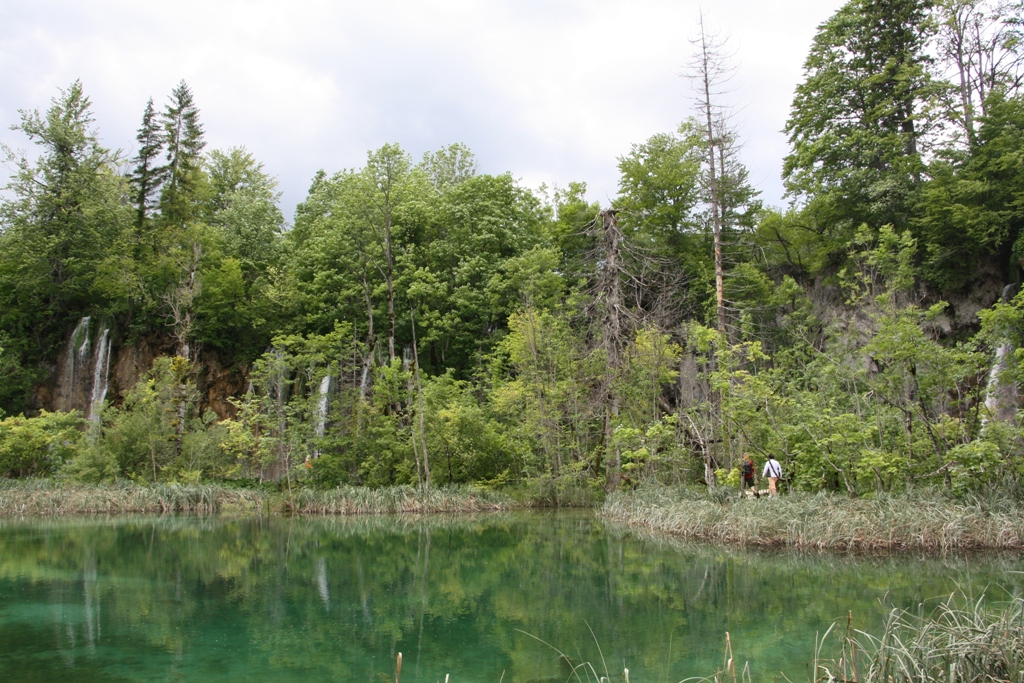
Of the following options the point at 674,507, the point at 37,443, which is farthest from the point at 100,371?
the point at 674,507

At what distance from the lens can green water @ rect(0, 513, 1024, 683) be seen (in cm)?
602

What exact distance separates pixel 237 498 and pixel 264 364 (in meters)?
5.45

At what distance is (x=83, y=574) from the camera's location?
34.5 ft

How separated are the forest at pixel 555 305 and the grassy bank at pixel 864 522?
931 mm

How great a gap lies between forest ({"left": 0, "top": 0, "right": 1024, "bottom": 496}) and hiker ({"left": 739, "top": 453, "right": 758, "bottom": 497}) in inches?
13.6

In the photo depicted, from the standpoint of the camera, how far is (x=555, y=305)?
24.9 m

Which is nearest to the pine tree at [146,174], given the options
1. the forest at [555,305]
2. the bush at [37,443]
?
the forest at [555,305]

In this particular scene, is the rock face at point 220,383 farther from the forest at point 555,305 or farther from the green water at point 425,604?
the green water at point 425,604

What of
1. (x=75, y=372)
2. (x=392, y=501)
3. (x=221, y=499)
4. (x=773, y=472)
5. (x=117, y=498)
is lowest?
(x=392, y=501)

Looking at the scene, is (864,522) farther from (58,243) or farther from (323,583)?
(58,243)

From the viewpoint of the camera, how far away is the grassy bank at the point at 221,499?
66.1ft

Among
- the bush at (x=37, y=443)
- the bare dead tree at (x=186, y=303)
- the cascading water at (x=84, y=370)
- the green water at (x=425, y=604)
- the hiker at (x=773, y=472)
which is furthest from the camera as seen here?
the cascading water at (x=84, y=370)

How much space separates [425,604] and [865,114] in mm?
22974

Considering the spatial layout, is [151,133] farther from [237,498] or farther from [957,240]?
[957,240]
